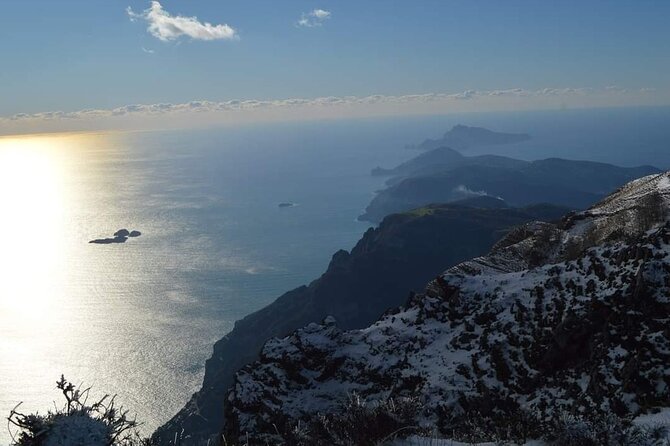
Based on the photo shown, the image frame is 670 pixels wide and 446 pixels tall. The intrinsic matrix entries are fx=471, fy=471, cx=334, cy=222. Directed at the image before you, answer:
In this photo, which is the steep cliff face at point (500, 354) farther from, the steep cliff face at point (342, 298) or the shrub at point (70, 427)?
the steep cliff face at point (342, 298)

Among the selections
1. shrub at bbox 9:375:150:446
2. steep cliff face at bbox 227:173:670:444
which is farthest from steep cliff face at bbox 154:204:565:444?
shrub at bbox 9:375:150:446

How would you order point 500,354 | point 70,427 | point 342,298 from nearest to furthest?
1. point 70,427
2. point 500,354
3. point 342,298

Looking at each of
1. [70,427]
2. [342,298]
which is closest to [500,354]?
[70,427]

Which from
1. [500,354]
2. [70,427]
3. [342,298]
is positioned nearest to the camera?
[70,427]

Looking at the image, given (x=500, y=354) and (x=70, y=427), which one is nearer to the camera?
(x=70, y=427)

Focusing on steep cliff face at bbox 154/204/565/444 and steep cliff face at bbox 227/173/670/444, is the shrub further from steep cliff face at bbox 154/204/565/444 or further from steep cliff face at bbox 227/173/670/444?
steep cliff face at bbox 154/204/565/444

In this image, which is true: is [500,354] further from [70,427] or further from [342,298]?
[342,298]
